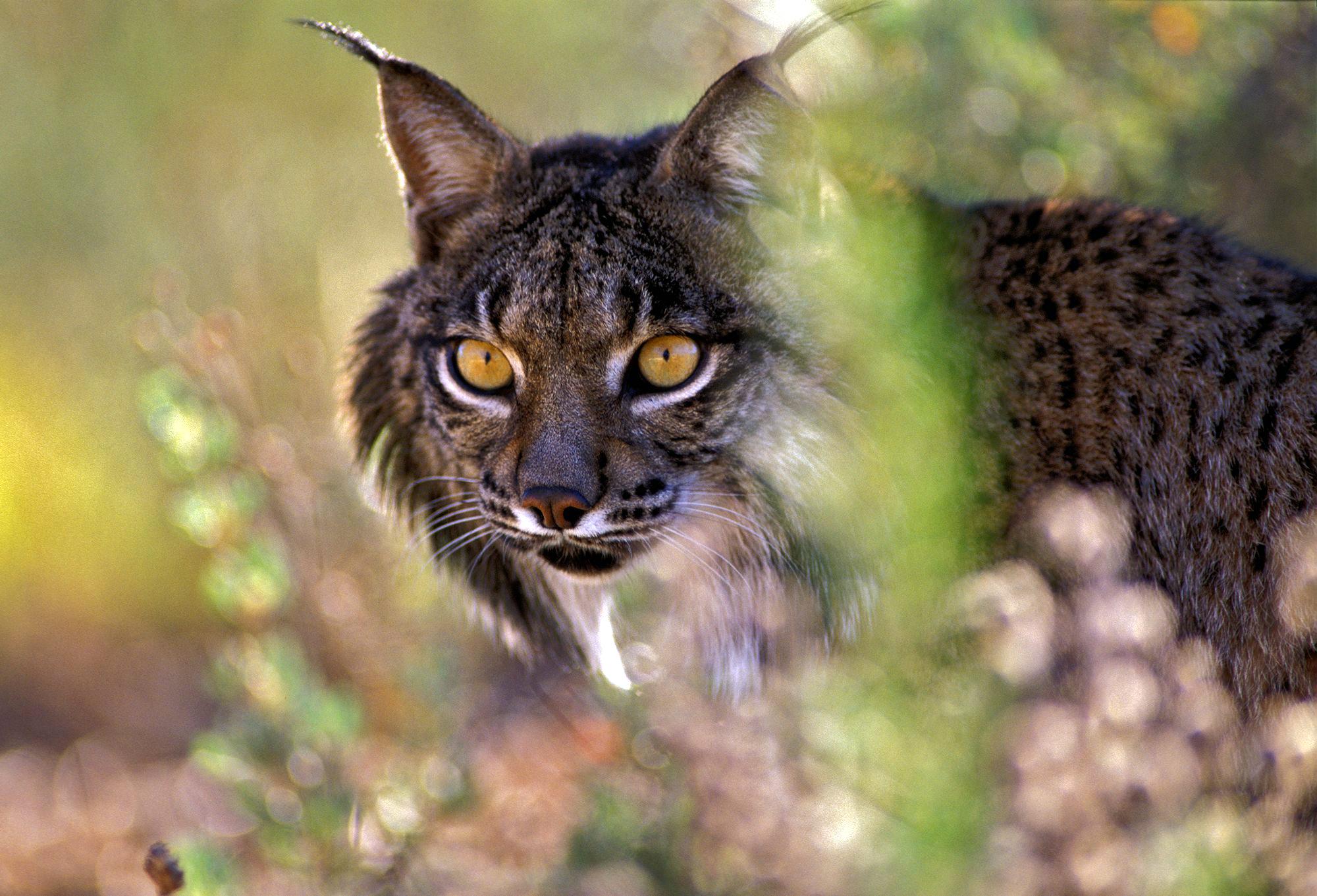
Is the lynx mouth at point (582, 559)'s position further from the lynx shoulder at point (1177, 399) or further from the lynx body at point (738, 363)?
the lynx shoulder at point (1177, 399)

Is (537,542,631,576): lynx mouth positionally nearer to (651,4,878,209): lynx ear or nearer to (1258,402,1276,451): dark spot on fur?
(651,4,878,209): lynx ear

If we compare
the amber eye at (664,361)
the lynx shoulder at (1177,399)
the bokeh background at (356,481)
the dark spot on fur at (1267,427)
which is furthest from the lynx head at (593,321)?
the dark spot on fur at (1267,427)

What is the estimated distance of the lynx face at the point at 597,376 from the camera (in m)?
2.98

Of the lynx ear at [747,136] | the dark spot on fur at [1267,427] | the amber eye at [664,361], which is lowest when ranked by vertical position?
the dark spot on fur at [1267,427]

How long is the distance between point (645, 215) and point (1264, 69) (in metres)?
2.88

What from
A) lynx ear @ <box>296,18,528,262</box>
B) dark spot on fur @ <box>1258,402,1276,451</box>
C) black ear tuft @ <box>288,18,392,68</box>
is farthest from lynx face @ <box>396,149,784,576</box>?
dark spot on fur @ <box>1258,402,1276,451</box>

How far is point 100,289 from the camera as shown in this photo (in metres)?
6.79

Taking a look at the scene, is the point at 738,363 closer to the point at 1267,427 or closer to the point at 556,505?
the point at 556,505

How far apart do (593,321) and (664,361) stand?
20cm

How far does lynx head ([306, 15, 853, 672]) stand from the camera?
301cm

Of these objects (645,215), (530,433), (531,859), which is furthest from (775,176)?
(531,859)

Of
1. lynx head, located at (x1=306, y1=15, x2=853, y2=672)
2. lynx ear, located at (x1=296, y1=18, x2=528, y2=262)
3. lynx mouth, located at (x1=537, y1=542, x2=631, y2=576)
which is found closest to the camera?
lynx head, located at (x1=306, y1=15, x2=853, y2=672)

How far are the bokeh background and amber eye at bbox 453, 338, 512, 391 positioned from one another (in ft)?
2.78

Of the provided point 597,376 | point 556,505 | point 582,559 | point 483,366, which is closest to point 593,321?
point 597,376
